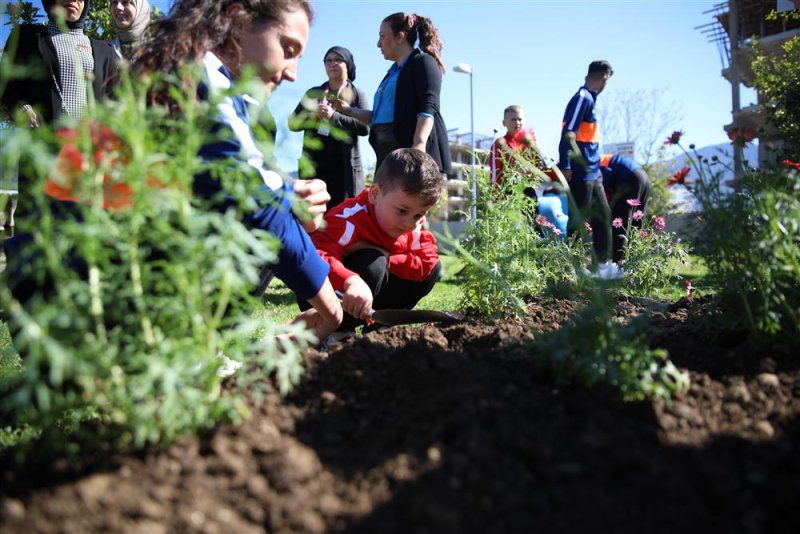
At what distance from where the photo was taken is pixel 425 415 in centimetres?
141

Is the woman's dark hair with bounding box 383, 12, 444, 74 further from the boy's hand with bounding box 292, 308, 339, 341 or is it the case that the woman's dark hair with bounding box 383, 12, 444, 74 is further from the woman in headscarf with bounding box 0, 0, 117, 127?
the boy's hand with bounding box 292, 308, 339, 341

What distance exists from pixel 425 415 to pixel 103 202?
35.8 inches

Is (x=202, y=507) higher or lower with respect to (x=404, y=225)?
lower

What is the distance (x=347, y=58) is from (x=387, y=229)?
2951mm

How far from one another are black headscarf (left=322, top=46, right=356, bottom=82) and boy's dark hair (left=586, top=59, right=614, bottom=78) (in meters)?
2.70

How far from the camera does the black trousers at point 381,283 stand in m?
3.22

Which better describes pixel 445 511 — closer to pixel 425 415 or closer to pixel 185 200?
pixel 425 415

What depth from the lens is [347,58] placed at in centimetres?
557

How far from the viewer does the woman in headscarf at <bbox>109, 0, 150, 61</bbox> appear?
391 centimetres

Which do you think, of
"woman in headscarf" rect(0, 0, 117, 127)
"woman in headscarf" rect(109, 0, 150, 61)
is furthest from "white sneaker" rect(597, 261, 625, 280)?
"woman in headscarf" rect(109, 0, 150, 61)

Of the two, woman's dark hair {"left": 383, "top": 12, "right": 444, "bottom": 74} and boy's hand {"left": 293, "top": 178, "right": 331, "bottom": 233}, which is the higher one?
woman's dark hair {"left": 383, "top": 12, "right": 444, "bottom": 74}

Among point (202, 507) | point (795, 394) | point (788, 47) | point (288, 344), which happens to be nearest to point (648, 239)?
point (795, 394)

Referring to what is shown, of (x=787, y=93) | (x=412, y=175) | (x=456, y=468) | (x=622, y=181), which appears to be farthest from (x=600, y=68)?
(x=456, y=468)

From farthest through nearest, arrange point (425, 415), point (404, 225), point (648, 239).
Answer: point (648, 239) → point (404, 225) → point (425, 415)
